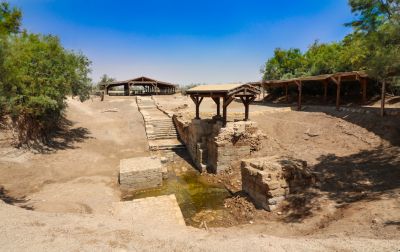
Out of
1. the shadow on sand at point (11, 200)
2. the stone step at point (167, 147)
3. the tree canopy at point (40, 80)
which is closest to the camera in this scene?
the shadow on sand at point (11, 200)

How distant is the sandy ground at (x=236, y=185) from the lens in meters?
3.94

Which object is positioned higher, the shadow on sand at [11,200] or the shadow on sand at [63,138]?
the shadow on sand at [63,138]

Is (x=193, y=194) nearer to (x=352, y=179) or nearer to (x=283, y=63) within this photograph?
(x=352, y=179)

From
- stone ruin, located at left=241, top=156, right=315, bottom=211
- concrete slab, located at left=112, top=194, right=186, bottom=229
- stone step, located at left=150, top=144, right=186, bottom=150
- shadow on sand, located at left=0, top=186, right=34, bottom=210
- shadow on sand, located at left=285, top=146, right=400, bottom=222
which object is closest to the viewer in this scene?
concrete slab, located at left=112, top=194, right=186, bottom=229

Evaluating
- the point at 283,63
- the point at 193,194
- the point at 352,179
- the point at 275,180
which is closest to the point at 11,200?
the point at 193,194

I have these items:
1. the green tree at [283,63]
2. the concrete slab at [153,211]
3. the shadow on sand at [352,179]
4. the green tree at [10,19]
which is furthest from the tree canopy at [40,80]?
the green tree at [283,63]

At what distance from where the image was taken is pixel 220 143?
11500 mm

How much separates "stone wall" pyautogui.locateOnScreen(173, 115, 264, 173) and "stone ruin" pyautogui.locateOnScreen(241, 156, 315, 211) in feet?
11.1

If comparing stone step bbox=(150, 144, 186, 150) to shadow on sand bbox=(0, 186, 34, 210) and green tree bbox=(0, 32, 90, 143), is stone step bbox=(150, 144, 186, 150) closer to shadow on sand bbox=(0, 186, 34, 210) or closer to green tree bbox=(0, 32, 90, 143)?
green tree bbox=(0, 32, 90, 143)

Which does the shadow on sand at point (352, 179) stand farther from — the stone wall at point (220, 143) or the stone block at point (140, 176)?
the stone block at point (140, 176)

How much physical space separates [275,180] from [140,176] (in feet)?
18.7

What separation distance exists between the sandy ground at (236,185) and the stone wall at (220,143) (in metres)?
0.89

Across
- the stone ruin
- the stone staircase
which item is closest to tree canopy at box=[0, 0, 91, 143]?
the stone staircase

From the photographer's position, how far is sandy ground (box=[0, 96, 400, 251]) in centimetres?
394
